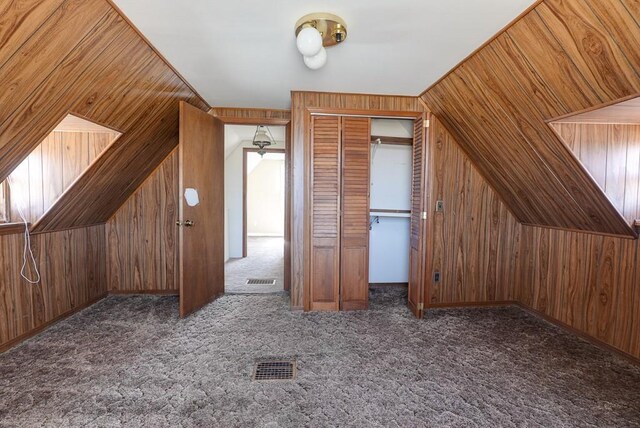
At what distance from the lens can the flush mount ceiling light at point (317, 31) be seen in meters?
1.54

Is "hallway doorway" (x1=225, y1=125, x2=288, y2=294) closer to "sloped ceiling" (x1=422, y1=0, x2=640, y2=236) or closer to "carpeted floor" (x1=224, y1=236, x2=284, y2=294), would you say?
"carpeted floor" (x1=224, y1=236, x2=284, y2=294)

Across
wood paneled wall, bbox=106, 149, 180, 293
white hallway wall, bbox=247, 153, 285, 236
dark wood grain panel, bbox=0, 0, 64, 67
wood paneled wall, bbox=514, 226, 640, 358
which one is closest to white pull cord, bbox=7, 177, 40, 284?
wood paneled wall, bbox=106, 149, 180, 293

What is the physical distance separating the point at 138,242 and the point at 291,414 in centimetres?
264

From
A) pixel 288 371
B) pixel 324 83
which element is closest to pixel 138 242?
pixel 288 371

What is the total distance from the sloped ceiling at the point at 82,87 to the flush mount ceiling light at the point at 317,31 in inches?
37.0

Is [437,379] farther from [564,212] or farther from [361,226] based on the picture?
[564,212]

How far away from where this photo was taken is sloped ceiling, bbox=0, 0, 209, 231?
129 cm

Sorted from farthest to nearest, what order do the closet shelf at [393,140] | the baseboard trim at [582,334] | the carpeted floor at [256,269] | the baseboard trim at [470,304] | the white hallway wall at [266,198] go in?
the white hallway wall at [266,198] < the carpeted floor at [256,269] < the closet shelf at [393,140] < the baseboard trim at [470,304] < the baseboard trim at [582,334]

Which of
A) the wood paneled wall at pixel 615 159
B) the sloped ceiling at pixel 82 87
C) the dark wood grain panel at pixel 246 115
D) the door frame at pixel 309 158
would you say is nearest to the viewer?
the sloped ceiling at pixel 82 87

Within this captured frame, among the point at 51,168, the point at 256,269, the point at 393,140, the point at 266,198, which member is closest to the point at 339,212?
the point at 393,140

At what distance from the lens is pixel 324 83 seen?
251cm

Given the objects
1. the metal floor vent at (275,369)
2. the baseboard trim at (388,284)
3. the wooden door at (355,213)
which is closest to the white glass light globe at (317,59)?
the wooden door at (355,213)

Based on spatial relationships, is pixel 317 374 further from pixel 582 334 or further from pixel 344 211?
pixel 582 334

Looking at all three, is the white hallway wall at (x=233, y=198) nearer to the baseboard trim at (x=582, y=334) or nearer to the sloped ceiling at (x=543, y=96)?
the sloped ceiling at (x=543, y=96)
